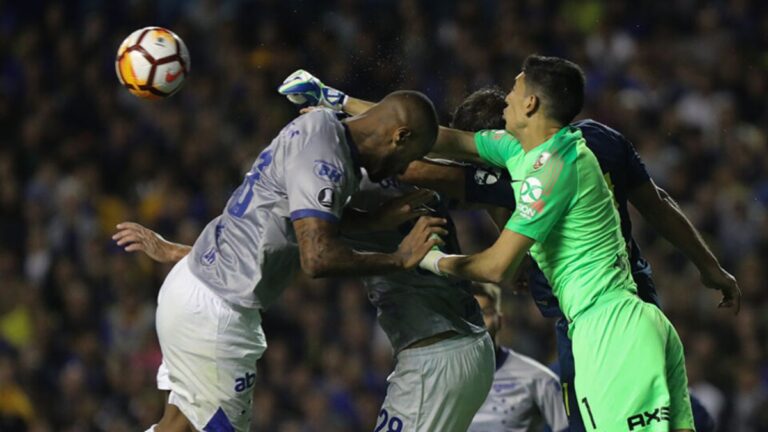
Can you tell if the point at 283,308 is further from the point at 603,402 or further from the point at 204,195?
the point at 603,402

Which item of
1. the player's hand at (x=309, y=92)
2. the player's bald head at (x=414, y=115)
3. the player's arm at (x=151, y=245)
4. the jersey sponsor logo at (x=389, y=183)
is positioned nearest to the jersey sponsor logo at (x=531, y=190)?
the player's bald head at (x=414, y=115)

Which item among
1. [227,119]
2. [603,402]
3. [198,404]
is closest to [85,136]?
[227,119]

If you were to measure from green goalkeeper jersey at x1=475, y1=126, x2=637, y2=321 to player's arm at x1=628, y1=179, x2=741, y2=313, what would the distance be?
621 millimetres

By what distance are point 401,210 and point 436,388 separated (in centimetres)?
86

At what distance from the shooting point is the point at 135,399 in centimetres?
1048

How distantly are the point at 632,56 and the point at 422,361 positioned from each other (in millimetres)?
7700

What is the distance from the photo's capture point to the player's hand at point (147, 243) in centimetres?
584

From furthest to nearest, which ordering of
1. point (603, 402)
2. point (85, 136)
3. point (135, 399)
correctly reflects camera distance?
point (85, 136)
point (135, 399)
point (603, 402)

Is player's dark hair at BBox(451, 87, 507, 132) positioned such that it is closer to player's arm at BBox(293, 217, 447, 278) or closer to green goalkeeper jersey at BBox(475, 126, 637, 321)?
green goalkeeper jersey at BBox(475, 126, 637, 321)

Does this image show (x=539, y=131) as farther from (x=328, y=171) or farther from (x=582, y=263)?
(x=328, y=171)

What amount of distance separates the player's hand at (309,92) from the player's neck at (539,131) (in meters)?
1.20

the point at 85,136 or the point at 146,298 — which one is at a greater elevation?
the point at 85,136

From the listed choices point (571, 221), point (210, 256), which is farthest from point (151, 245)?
point (571, 221)

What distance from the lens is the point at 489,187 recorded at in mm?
5496
